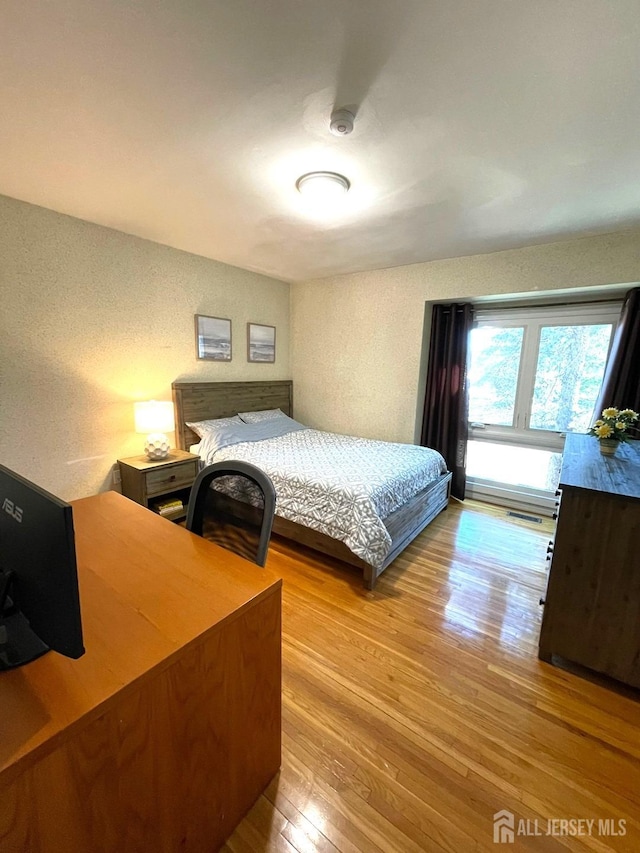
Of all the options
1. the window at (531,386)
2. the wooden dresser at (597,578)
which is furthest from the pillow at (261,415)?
the wooden dresser at (597,578)

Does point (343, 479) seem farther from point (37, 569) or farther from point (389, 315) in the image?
point (389, 315)

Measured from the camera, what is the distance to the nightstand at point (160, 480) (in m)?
2.75

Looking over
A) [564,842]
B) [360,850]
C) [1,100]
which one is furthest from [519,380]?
[1,100]

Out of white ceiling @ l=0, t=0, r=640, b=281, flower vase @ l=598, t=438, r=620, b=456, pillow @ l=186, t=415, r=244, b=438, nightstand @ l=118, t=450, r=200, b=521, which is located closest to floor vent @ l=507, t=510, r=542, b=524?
flower vase @ l=598, t=438, r=620, b=456

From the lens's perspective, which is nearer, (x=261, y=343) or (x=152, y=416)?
(x=152, y=416)

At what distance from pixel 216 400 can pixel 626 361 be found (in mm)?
3677

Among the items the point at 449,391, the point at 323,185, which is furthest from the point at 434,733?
the point at 449,391

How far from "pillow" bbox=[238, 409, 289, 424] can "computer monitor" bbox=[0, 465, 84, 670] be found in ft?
9.78

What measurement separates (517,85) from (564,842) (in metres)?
2.62

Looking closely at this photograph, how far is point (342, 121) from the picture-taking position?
1455 millimetres

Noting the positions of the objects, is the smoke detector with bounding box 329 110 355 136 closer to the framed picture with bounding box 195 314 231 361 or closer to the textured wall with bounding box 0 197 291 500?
the textured wall with bounding box 0 197 291 500

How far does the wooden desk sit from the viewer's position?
647 mm

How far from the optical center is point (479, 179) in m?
1.92

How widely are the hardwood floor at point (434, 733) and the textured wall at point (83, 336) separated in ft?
6.45
